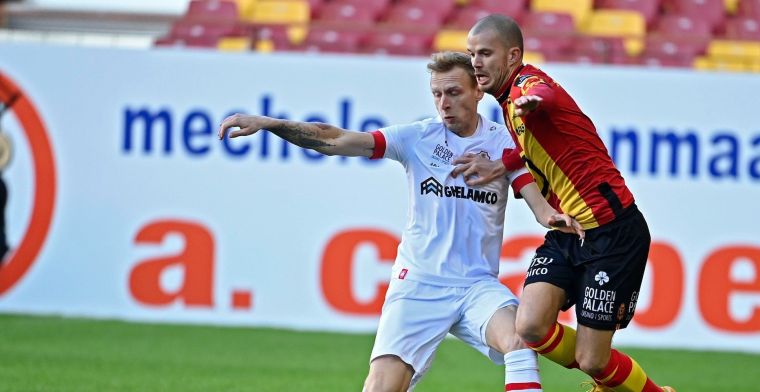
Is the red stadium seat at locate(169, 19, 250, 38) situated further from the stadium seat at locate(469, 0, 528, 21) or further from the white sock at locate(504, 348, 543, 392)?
the white sock at locate(504, 348, 543, 392)

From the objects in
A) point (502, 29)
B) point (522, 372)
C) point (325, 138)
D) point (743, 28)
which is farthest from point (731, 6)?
point (522, 372)

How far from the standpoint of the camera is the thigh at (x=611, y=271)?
696 centimetres

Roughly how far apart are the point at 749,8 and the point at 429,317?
12.4m

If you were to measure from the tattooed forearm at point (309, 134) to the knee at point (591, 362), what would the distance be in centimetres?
175

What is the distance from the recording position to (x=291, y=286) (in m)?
13.3

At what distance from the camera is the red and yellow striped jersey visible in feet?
22.0

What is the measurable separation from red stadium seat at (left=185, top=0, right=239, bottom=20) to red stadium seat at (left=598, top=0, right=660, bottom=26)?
5.07 m

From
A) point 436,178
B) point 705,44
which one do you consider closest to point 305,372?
point 436,178

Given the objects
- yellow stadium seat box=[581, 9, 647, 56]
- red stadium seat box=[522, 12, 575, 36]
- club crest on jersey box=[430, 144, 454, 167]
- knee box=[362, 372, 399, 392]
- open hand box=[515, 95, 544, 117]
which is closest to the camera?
open hand box=[515, 95, 544, 117]

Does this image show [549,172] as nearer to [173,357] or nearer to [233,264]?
[173,357]

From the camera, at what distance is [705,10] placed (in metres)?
17.6

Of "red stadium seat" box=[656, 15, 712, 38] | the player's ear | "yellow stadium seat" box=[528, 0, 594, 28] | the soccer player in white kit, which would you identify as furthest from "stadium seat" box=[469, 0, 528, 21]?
the player's ear

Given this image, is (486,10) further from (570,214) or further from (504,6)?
(570,214)

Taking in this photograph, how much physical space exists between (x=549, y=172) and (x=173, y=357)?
515 centimetres
